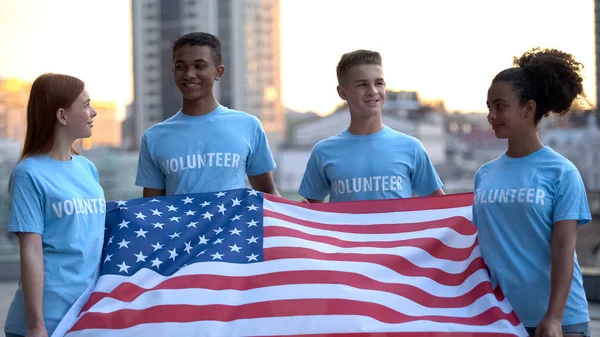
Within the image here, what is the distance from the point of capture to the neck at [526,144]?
2.38m

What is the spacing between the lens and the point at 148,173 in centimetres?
312

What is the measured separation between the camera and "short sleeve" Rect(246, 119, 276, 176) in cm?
313

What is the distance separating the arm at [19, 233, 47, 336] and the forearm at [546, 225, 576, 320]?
1.38m

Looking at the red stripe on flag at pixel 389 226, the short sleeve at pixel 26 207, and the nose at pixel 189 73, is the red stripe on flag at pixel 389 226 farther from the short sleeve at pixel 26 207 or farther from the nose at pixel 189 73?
the short sleeve at pixel 26 207

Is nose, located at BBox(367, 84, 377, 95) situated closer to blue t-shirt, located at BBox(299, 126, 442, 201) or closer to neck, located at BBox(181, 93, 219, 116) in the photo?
blue t-shirt, located at BBox(299, 126, 442, 201)

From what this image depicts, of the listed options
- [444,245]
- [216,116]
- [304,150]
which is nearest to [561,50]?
[444,245]

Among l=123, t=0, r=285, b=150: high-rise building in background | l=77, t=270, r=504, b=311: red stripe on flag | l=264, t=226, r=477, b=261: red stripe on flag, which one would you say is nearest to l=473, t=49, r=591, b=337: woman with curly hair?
l=77, t=270, r=504, b=311: red stripe on flag

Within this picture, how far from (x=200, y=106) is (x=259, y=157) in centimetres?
29

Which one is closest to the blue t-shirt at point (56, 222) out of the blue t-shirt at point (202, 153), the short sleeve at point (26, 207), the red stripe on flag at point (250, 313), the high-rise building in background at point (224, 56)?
the short sleeve at point (26, 207)

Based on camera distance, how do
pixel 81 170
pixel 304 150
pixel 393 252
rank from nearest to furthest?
pixel 81 170 < pixel 393 252 < pixel 304 150

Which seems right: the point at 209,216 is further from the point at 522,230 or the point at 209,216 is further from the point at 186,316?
the point at 522,230

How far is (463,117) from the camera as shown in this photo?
93.3m

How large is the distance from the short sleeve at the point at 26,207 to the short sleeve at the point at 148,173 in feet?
2.47

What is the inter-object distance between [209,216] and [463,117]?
92.4 m
